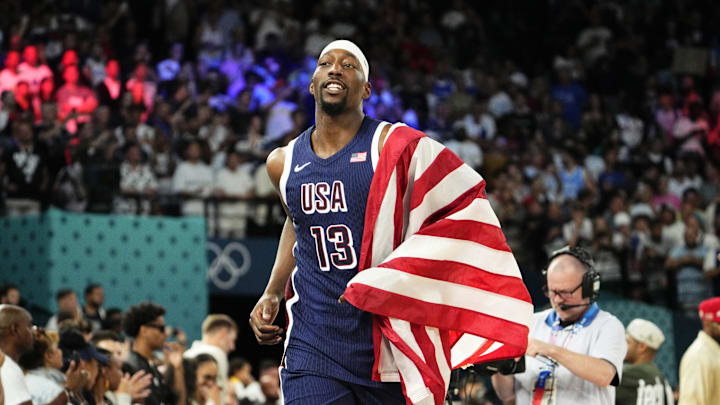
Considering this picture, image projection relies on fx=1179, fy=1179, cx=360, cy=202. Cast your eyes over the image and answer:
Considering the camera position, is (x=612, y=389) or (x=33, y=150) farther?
(x=33, y=150)

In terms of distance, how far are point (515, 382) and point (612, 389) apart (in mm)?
503

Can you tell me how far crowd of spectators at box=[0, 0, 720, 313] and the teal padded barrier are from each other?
12.4 inches

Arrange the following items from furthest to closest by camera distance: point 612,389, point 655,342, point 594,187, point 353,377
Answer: point 594,187
point 655,342
point 612,389
point 353,377

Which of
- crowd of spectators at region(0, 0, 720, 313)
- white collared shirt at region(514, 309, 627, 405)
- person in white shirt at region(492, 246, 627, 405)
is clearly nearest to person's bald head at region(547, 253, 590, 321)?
person in white shirt at region(492, 246, 627, 405)

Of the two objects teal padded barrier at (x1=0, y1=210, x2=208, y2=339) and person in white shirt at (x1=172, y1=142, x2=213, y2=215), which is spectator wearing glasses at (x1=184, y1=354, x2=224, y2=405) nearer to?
teal padded barrier at (x1=0, y1=210, x2=208, y2=339)

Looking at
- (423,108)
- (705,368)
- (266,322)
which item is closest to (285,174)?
(266,322)

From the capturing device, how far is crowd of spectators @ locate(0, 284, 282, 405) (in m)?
6.01

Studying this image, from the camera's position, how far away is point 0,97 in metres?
12.4

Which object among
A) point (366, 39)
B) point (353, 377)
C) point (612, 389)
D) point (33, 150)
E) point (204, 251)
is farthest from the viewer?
point (366, 39)

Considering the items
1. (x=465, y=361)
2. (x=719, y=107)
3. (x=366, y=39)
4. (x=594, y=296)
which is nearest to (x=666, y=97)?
(x=719, y=107)

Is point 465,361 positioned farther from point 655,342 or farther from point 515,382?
point 655,342

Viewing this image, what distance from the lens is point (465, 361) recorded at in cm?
440

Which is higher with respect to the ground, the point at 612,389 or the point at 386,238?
the point at 386,238

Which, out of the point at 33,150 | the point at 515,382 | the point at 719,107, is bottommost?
the point at 515,382
